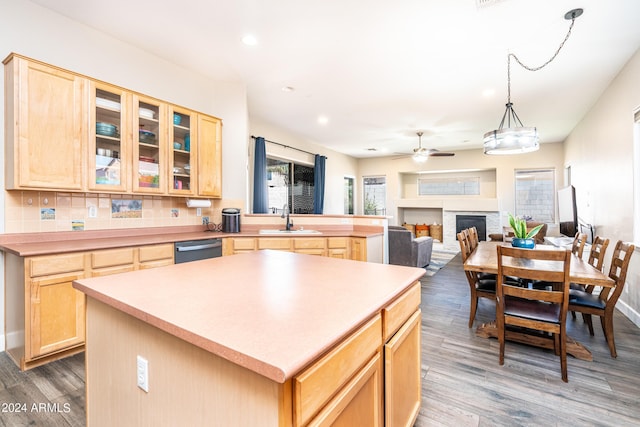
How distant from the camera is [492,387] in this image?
1.92 m

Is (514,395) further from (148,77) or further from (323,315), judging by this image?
(148,77)

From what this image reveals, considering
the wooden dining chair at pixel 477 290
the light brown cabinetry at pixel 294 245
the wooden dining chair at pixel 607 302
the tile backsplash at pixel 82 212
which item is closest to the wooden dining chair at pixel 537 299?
the wooden dining chair at pixel 607 302

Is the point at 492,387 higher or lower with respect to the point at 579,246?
lower

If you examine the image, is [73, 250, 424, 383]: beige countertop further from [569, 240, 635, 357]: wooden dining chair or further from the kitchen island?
[569, 240, 635, 357]: wooden dining chair

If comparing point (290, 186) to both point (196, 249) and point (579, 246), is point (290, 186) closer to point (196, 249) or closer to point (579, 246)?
point (196, 249)

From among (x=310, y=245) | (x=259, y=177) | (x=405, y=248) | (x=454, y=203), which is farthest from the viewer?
(x=454, y=203)

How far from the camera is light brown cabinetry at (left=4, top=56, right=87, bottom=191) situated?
227 cm

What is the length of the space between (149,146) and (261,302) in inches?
114

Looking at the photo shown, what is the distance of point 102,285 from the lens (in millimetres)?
1244

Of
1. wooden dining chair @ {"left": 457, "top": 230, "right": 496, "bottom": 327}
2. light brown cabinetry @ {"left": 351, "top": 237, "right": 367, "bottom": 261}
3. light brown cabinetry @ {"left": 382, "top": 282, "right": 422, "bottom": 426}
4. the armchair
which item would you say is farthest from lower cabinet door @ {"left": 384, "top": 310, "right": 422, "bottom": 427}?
the armchair

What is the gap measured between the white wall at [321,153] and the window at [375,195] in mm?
441

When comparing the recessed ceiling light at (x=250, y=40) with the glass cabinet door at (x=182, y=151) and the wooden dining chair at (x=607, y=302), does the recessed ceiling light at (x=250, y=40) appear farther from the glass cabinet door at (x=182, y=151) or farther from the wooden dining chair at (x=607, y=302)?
the wooden dining chair at (x=607, y=302)

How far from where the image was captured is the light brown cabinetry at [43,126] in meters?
2.27

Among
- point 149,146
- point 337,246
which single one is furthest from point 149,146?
point 337,246
